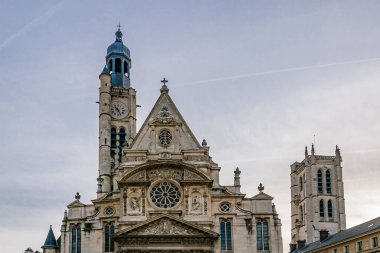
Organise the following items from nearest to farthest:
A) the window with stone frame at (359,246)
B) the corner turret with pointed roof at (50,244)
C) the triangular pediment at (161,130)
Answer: the window with stone frame at (359,246) → the triangular pediment at (161,130) → the corner turret with pointed roof at (50,244)

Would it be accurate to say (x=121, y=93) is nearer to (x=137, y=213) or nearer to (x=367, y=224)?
(x=137, y=213)

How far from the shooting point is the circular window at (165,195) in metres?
49.7

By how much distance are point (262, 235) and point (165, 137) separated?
1177 cm

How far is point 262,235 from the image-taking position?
5053 centimetres

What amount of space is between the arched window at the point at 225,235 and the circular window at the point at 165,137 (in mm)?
8354

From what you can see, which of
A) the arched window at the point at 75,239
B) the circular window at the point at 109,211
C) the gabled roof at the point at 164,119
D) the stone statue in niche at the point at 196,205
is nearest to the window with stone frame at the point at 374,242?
the stone statue in niche at the point at 196,205

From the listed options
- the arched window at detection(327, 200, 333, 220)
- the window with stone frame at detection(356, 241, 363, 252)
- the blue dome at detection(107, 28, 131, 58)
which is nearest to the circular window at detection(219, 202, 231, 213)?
the window with stone frame at detection(356, 241, 363, 252)

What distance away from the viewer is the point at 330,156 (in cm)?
9381

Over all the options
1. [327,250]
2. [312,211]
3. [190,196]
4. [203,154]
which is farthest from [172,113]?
[312,211]

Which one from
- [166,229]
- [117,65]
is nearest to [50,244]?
[166,229]

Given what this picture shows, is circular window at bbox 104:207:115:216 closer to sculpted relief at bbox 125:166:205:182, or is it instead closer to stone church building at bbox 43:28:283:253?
stone church building at bbox 43:28:283:253

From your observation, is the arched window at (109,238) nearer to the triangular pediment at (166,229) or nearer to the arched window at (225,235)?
the triangular pediment at (166,229)

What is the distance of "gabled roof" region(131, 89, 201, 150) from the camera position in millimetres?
52531

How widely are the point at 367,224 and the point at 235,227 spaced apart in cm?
1067
